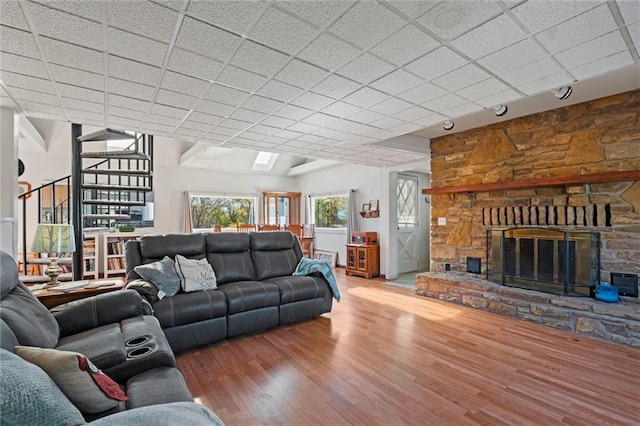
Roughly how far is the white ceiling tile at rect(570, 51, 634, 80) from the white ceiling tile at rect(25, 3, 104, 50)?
11.0ft

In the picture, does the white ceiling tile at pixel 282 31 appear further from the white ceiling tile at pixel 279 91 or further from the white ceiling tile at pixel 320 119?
the white ceiling tile at pixel 320 119

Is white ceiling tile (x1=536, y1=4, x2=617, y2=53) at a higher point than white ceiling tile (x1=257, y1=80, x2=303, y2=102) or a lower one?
higher

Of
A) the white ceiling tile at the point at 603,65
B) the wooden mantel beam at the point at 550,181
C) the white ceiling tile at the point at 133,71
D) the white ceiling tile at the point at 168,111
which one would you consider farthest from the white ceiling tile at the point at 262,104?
the wooden mantel beam at the point at 550,181

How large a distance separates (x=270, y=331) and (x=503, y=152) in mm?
3901

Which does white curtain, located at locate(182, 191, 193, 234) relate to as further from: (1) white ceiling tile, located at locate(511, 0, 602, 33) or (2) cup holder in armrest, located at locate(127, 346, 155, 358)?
(1) white ceiling tile, located at locate(511, 0, 602, 33)

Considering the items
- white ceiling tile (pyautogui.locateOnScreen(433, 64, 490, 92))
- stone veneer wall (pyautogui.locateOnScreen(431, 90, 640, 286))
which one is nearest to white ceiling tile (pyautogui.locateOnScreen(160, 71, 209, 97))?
white ceiling tile (pyautogui.locateOnScreen(433, 64, 490, 92))

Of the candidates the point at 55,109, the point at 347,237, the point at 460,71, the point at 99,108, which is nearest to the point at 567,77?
the point at 460,71

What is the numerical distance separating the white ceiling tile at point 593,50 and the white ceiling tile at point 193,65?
2457mm

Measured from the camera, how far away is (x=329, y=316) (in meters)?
3.78

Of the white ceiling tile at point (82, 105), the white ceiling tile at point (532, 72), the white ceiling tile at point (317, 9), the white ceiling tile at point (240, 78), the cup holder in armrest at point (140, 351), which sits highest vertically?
the white ceiling tile at point (317, 9)

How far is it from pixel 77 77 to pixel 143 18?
111cm

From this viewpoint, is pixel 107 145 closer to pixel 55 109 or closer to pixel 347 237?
pixel 55 109

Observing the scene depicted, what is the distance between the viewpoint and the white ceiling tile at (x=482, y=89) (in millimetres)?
2598

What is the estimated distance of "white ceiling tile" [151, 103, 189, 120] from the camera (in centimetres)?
297
